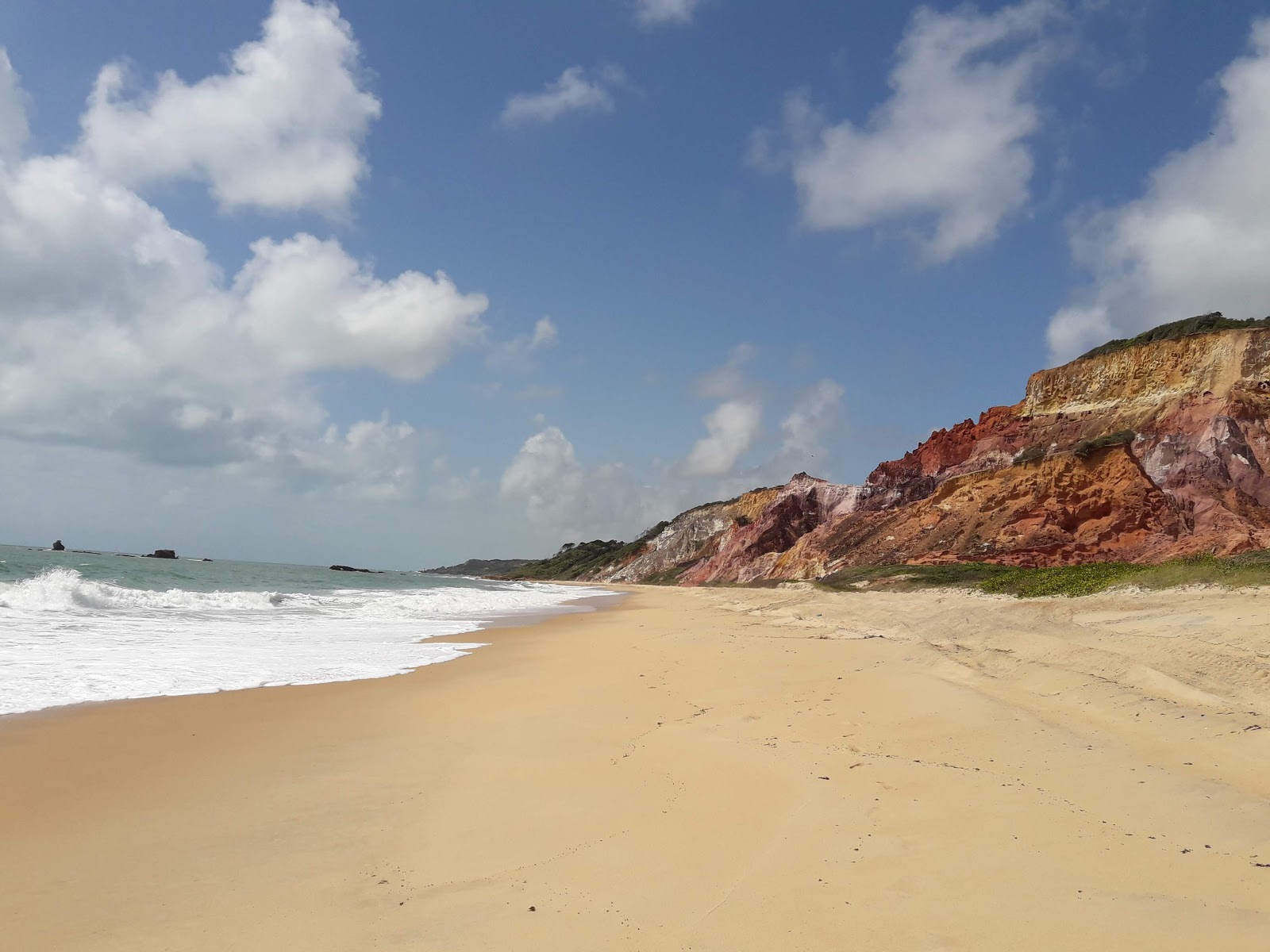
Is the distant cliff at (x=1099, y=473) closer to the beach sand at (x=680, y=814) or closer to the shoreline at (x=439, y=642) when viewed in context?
the shoreline at (x=439, y=642)

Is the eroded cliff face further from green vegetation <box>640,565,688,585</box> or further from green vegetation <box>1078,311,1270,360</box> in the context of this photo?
green vegetation <box>640,565,688,585</box>

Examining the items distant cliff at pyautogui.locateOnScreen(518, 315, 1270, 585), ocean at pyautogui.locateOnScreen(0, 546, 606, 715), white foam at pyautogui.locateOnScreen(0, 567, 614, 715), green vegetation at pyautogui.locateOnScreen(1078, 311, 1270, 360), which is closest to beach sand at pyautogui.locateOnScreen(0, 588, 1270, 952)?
ocean at pyautogui.locateOnScreen(0, 546, 606, 715)

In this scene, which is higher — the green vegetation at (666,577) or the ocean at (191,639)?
the ocean at (191,639)

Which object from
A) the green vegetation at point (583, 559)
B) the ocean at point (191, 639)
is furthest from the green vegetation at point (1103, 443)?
the green vegetation at point (583, 559)

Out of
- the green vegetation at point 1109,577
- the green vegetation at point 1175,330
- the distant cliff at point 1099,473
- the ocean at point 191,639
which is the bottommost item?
the ocean at point 191,639

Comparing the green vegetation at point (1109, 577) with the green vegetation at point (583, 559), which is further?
the green vegetation at point (583, 559)

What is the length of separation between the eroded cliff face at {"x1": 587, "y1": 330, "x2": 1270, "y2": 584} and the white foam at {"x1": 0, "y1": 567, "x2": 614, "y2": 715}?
1021 inches

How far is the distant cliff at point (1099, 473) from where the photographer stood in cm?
3228

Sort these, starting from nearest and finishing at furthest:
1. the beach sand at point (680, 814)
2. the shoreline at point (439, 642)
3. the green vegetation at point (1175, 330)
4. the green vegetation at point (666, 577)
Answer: the beach sand at point (680, 814) → the shoreline at point (439, 642) → the green vegetation at point (1175, 330) → the green vegetation at point (666, 577)

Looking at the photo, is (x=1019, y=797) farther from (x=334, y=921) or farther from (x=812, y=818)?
(x=334, y=921)

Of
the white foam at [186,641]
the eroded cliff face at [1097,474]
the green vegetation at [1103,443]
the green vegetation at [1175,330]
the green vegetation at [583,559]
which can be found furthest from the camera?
the green vegetation at [583,559]

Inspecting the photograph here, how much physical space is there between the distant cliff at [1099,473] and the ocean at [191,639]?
24.1 meters

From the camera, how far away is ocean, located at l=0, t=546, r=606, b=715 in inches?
367

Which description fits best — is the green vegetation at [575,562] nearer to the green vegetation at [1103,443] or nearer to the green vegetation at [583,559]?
the green vegetation at [583,559]
